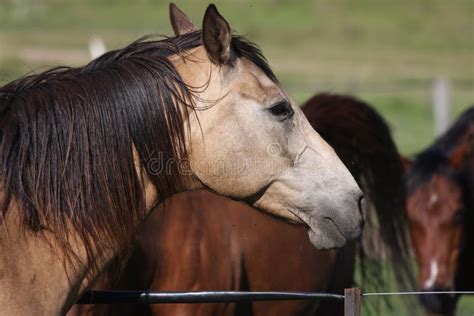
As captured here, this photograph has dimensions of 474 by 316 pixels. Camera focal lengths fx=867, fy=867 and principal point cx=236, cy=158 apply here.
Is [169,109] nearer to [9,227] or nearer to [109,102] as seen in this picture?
[109,102]

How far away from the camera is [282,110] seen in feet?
10.3

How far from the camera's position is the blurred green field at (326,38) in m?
19.8

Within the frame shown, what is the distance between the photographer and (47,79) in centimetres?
311

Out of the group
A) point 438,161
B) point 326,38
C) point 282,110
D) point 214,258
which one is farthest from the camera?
point 326,38

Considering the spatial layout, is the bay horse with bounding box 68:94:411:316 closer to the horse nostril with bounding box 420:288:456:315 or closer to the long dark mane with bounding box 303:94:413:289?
the long dark mane with bounding box 303:94:413:289

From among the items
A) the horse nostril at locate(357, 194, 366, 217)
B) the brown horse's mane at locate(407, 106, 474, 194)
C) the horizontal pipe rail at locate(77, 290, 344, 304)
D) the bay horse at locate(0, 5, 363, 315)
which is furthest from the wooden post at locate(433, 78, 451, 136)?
the bay horse at locate(0, 5, 363, 315)

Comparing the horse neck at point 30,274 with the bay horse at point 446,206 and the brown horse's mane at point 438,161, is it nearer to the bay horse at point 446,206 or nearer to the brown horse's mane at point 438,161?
the bay horse at point 446,206

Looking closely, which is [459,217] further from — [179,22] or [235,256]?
[179,22]

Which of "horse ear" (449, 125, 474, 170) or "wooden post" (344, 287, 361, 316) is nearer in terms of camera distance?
"wooden post" (344, 287, 361, 316)

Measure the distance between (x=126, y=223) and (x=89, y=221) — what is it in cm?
15

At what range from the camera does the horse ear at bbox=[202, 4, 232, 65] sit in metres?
2.99

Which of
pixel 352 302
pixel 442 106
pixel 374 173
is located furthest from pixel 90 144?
pixel 442 106

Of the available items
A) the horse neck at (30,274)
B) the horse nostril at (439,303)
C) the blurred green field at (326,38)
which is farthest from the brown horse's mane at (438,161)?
the blurred green field at (326,38)

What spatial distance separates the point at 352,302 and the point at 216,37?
115 centimetres
